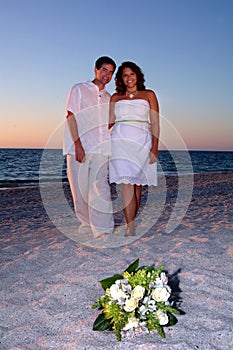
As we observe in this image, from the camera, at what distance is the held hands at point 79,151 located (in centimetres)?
472

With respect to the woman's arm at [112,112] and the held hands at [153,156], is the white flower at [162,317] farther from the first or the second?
the woman's arm at [112,112]

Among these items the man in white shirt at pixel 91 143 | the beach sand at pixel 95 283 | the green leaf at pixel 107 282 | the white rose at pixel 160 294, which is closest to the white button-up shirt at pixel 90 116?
the man in white shirt at pixel 91 143

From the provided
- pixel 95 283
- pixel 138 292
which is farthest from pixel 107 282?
pixel 95 283

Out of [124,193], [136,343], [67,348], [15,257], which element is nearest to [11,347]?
[67,348]

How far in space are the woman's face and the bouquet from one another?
Result: 2.59 m

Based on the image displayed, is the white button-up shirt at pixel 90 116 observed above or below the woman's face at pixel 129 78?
below

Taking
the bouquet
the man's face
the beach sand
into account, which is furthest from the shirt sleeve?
the bouquet

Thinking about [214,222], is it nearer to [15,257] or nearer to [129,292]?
[15,257]

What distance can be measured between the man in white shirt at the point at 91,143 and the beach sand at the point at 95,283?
443 mm

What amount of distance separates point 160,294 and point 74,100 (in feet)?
9.18

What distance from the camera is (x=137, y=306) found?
2.50m

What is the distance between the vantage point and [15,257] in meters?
4.22

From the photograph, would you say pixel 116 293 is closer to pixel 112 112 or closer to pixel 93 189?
pixel 93 189

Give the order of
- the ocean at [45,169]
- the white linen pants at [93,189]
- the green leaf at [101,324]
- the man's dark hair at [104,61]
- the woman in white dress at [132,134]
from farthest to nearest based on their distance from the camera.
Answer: the ocean at [45,169] < the white linen pants at [93,189] < the woman in white dress at [132,134] < the man's dark hair at [104,61] < the green leaf at [101,324]
